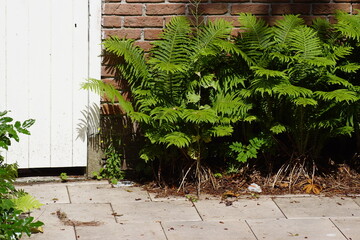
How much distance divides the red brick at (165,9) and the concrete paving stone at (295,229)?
2.03m

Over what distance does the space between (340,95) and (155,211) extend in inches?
70.3

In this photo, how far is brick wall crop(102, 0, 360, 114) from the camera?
265 inches

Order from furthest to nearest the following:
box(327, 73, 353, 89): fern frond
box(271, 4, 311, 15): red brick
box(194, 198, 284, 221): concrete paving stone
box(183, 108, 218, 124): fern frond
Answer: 1. box(271, 4, 311, 15): red brick
2. box(327, 73, 353, 89): fern frond
3. box(183, 108, 218, 124): fern frond
4. box(194, 198, 284, 221): concrete paving stone

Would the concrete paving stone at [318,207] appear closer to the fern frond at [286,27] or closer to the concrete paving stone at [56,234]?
the fern frond at [286,27]

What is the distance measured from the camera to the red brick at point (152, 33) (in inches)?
268

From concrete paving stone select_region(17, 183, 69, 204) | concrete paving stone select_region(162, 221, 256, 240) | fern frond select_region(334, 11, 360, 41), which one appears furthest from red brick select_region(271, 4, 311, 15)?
concrete paving stone select_region(17, 183, 69, 204)

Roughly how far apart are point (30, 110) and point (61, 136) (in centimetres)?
37

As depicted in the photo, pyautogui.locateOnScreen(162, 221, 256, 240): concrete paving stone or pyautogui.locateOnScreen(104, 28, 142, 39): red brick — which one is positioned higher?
pyautogui.locateOnScreen(104, 28, 142, 39): red brick

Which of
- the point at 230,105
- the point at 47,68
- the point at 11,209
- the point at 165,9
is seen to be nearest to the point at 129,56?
the point at 165,9

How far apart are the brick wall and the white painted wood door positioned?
0.13 meters

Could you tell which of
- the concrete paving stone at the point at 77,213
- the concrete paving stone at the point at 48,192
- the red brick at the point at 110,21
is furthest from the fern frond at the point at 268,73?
the concrete paving stone at the point at 48,192

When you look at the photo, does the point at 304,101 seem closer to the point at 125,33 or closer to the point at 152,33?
the point at 152,33

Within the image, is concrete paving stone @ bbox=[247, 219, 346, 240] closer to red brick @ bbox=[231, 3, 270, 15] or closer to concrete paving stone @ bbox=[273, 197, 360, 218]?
concrete paving stone @ bbox=[273, 197, 360, 218]

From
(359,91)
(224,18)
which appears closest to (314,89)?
(359,91)
